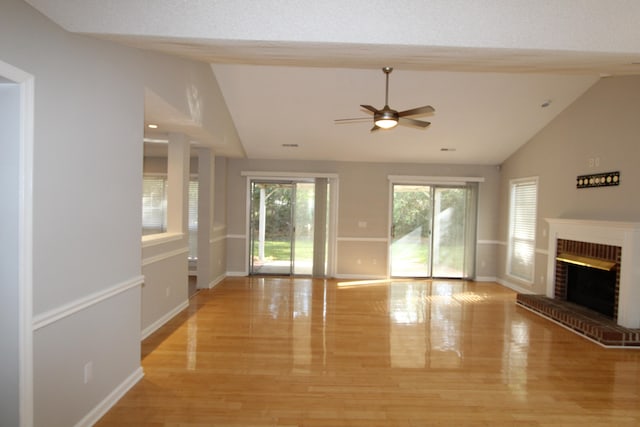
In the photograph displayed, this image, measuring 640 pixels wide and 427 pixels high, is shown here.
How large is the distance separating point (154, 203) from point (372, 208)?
451 centimetres

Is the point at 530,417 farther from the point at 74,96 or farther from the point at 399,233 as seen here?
the point at 399,233

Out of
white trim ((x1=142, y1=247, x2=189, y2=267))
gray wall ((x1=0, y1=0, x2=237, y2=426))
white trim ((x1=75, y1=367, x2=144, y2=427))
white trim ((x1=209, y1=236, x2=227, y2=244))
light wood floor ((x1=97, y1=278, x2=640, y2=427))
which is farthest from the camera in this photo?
white trim ((x1=209, y1=236, x2=227, y2=244))

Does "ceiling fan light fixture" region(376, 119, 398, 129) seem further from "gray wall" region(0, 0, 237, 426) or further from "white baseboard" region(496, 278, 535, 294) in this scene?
"white baseboard" region(496, 278, 535, 294)

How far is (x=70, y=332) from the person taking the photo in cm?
226

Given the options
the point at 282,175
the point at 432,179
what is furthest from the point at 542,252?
the point at 282,175

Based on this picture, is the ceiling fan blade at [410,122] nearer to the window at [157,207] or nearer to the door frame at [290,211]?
the door frame at [290,211]

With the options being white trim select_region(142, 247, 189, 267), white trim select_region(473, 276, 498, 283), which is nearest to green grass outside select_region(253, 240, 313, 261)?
white trim select_region(142, 247, 189, 267)

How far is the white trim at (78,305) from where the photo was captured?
201 centimetres

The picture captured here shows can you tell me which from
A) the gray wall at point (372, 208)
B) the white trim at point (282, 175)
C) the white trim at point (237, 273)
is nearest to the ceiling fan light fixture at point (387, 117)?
the white trim at point (282, 175)

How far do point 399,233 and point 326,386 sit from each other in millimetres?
4996

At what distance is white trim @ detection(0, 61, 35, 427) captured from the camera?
1.87 metres

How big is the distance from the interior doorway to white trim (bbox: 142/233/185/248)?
440 centimetres

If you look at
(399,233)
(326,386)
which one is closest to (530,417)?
(326,386)

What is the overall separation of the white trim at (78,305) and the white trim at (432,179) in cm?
564
